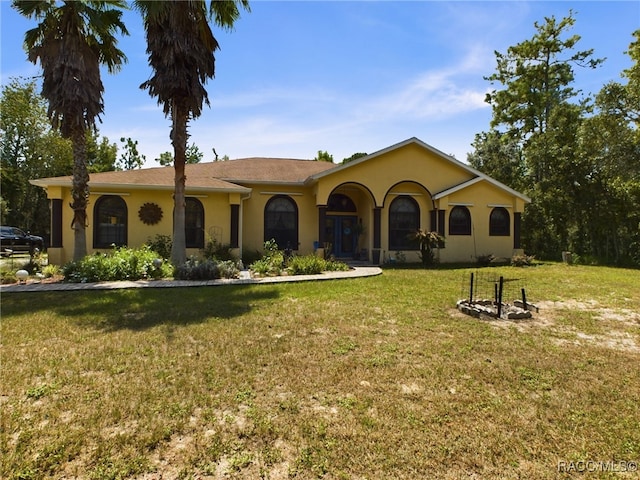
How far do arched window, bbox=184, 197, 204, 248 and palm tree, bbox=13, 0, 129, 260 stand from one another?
3.90 meters

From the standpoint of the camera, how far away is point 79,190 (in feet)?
38.4

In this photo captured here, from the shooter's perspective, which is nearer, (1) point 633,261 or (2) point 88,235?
(2) point 88,235

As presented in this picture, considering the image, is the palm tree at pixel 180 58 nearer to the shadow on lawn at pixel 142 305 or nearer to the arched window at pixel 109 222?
the shadow on lawn at pixel 142 305

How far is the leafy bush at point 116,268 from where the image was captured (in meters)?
10.3

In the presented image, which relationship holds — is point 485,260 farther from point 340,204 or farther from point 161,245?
point 161,245

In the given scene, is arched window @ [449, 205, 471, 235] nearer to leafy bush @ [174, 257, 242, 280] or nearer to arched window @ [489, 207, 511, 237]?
arched window @ [489, 207, 511, 237]

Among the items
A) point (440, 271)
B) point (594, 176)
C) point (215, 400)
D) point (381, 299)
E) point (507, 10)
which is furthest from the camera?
point (594, 176)

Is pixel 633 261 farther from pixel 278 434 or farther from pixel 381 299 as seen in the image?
pixel 278 434

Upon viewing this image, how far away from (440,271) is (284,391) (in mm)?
11259

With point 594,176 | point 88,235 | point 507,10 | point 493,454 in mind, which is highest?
point 507,10

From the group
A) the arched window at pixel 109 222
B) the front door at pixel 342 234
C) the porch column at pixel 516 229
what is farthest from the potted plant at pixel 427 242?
the arched window at pixel 109 222

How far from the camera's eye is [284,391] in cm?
361

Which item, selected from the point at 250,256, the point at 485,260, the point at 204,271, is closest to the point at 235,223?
the point at 250,256

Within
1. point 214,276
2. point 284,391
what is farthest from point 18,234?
point 284,391
